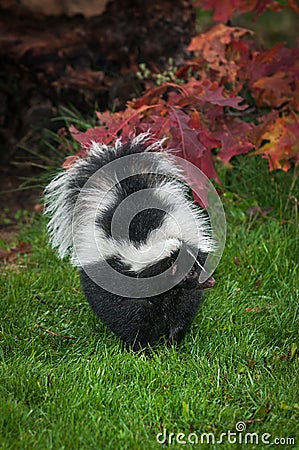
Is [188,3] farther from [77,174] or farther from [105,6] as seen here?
[77,174]

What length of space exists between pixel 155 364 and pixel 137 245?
596 millimetres

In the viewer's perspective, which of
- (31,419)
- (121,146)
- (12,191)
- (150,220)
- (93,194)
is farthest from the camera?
(12,191)

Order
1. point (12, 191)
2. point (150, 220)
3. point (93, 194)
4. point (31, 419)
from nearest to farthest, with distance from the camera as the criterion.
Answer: point (31, 419) < point (150, 220) < point (93, 194) < point (12, 191)

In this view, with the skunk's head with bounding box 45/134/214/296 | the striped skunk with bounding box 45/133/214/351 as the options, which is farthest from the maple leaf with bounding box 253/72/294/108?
the striped skunk with bounding box 45/133/214/351

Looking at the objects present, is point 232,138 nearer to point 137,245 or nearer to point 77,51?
point 137,245

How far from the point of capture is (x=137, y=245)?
3297mm

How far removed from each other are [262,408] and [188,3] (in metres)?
4.50

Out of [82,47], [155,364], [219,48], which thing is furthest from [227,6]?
[155,364]

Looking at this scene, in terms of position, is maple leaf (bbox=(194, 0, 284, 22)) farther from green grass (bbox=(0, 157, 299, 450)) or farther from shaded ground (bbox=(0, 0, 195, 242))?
green grass (bbox=(0, 157, 299, 450))

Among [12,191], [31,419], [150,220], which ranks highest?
[12,191]

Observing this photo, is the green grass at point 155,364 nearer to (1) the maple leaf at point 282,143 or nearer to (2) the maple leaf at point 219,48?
(1) the maple leaf at point 282,143

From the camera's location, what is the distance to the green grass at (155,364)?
9.26 ft

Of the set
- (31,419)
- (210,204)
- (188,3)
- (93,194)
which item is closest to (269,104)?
(210,204)

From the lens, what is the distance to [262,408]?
2.92 m
